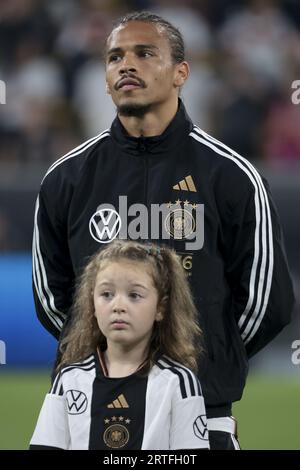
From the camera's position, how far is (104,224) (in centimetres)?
467

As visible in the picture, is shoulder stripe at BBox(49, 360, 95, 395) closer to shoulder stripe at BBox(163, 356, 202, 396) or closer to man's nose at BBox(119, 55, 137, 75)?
shoulder stripe at BBox(163, 356, 202, 396)

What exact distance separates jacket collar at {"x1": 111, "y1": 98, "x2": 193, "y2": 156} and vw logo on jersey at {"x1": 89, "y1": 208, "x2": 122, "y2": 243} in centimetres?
24

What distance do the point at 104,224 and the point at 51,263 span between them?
13.1 inches

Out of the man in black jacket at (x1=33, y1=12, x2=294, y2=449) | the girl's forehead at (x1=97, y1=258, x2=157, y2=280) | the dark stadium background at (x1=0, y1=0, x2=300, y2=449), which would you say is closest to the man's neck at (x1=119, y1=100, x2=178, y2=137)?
the man in black jacket at (x1=33, y1=12, x2=294, y2=449)

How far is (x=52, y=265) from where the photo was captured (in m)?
4.90

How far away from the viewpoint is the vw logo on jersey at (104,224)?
184 inches

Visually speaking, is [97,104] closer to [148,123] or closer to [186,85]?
[186,85]

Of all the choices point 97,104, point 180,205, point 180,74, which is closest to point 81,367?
point 180,205

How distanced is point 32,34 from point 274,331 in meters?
8.17

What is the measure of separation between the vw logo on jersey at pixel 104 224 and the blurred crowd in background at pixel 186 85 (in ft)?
20.4

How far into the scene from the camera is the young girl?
4.16 meters

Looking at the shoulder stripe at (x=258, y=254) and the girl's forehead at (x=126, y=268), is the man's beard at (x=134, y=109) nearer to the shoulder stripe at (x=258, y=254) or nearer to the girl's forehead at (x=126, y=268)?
the shoulder stripe at (x=258, y=254)

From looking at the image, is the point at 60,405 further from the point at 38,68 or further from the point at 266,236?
the point at 38,68

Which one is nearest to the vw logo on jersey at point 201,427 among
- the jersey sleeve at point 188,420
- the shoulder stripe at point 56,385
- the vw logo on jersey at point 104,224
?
the jersey sleeve at point 188,420
